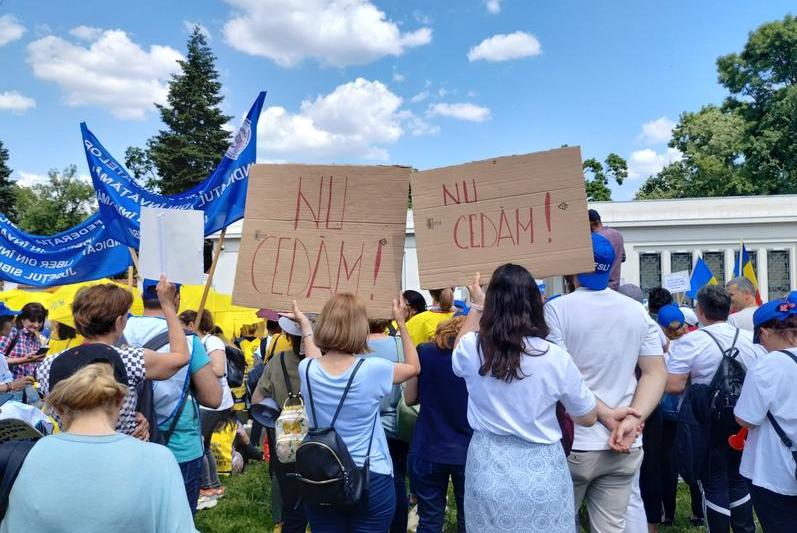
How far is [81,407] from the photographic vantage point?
84.7 inches

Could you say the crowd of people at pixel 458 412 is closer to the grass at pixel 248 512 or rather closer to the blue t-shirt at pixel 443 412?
the blue t-shirt at pixel 443 412

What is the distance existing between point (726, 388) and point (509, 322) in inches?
83.0

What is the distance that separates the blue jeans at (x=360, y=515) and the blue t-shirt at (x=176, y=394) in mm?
909

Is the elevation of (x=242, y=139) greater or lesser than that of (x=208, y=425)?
greater

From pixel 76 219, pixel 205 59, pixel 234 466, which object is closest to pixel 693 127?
pixel 205 59

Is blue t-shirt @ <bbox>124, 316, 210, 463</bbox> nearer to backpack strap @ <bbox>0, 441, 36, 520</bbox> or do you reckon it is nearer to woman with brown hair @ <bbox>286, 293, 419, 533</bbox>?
woman with brown hair @ <bbox>286, 293, 419, 533</bbox>

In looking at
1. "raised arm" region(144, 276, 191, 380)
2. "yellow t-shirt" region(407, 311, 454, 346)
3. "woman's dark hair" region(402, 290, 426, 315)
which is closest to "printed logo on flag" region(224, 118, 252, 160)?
"woman's dark hair" region(402, 290, 426, 315)

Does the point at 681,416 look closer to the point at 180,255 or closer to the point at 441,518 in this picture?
the point at 441,518

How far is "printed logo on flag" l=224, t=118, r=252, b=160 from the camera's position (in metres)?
5.24

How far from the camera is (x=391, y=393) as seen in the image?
4.28m

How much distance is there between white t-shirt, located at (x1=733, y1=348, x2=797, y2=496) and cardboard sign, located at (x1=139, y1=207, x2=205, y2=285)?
284 centimetres

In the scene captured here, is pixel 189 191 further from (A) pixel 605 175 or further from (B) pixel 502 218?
(A) pixel 605 175

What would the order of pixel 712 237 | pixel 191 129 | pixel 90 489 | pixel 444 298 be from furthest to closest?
pixel 191 129 < pixel 712 237 < pixel 444 298 < pixel 90 489

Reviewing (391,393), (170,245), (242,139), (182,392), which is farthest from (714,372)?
(242,139)
